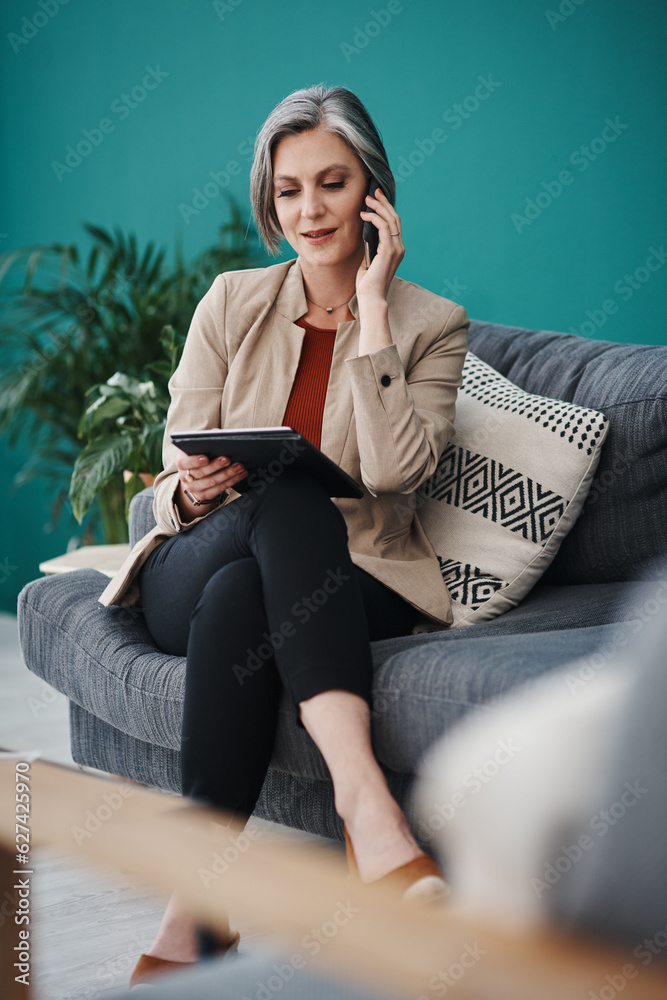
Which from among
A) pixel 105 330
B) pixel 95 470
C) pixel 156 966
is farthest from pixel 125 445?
pixel 156 966

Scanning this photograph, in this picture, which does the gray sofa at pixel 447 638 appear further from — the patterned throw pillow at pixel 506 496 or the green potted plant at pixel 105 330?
the green potted plant at pixel 105 330

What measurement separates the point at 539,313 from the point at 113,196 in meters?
2.01

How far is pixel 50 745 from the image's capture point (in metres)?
2.33

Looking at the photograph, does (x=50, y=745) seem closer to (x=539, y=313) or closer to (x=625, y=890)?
(x=539, y=313)

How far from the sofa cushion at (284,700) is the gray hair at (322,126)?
74 cm

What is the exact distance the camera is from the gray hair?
4.93 feet

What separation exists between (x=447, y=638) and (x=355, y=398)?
1.22 feet

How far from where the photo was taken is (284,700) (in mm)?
1214

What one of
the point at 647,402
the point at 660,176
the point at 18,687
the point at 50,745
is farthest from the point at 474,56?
the point at 18,687

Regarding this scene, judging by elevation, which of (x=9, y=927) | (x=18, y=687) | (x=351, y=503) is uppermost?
(x=351, y=503)

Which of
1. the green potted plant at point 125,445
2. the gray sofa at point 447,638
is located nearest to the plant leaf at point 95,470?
the green potted plant at point 125,445

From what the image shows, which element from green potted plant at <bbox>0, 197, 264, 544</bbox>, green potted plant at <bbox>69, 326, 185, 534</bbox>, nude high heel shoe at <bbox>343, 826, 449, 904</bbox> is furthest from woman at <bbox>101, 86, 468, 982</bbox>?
green potted plant at <bbox>0, 197, 264, 544</bbox>

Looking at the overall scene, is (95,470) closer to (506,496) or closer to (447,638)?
(506,496)

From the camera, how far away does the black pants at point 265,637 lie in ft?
3.60
